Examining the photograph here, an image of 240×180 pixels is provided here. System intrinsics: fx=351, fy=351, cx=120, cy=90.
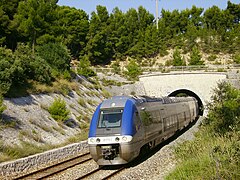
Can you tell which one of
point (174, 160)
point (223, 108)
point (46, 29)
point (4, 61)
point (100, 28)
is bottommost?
point (174, 160)

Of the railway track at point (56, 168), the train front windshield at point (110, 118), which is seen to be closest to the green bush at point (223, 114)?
the train front windshield at point (110, 118)

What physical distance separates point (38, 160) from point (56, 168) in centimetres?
133

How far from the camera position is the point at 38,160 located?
14.4m

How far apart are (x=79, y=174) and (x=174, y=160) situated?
13.2 feet

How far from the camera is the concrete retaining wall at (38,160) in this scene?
12624 millimetres

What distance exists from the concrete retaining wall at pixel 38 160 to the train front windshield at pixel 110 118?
321 cm

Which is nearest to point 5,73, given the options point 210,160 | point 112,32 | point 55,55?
point 55,55

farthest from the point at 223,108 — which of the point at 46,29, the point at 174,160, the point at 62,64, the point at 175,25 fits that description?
the point at 175,25

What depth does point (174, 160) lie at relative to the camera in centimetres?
1419

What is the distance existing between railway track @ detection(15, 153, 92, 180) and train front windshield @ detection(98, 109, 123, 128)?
2.14 metres

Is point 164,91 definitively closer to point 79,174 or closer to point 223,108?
point 223,108

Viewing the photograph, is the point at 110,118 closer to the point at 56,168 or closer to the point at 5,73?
the point at 56,168

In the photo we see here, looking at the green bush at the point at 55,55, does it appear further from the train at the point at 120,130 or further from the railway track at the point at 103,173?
the railway track at the point at 103,173

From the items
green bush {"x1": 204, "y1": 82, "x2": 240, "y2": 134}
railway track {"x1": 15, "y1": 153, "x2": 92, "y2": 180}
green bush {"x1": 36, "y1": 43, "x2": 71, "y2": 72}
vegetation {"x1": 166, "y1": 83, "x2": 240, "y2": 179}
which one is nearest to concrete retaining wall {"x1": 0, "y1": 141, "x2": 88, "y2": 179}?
railway track {"x1": 15, "y1": 153, "x2": 92, "y2": 180}
